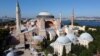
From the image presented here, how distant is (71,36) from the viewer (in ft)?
45.1

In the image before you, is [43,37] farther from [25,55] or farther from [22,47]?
[25,55]

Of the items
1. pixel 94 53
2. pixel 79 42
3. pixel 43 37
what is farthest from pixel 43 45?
pixel 94 53

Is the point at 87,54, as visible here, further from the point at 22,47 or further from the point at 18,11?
the point at 18,11

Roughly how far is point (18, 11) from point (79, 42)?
6.14 meters

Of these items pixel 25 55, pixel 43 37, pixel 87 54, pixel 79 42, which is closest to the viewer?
pixel 87 54

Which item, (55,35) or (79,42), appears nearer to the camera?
(79,42)

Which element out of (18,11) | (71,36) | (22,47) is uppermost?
(18,11)

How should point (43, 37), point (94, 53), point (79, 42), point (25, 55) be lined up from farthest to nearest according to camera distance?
point (43, 37) → point (79, 42) → point (25, 55) → point (94, 53)

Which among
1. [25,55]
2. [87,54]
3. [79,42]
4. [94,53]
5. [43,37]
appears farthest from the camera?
[43,37]

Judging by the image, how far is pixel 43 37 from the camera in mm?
15602

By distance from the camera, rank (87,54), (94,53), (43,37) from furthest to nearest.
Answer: (43,37)
(94,53)
(87,54)

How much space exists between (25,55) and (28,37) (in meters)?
3.80

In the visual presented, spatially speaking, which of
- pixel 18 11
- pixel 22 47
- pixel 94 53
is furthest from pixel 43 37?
pixel 94 53

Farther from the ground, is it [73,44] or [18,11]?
[18,11]
